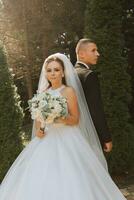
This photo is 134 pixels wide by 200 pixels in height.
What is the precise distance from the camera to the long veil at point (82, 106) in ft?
18.5

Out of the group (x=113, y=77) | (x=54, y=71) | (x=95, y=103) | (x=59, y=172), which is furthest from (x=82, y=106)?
(x=113, y=77)

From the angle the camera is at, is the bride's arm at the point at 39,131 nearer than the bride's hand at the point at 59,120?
No

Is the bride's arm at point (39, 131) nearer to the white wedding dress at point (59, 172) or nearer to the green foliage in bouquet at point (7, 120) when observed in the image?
the white wedding dress at point (59, 172)

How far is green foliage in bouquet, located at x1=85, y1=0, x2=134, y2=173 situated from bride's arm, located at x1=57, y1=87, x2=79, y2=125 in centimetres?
386

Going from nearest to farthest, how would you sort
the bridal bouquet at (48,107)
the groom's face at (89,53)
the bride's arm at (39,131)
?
the bridal bouquet at (48,107)
the bride's arm at (39,131)
the groom's face at (89,53)

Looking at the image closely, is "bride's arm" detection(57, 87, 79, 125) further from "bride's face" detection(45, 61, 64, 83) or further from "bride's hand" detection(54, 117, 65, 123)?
"bride's face" detection(45, 61, 64, 83)

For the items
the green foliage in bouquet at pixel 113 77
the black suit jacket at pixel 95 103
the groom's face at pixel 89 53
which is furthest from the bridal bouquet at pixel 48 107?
the green foliage in bouquet at pixel 113 77

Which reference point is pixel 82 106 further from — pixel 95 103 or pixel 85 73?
pixel 85 73

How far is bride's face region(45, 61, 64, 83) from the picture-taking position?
5535 mm

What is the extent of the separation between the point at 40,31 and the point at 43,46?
1.79 feet

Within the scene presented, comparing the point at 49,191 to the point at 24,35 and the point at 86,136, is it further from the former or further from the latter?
the point at 24,35

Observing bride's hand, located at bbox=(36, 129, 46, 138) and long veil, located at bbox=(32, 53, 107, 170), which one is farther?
long veil, located at bbox=(32, 53, 107, 170)

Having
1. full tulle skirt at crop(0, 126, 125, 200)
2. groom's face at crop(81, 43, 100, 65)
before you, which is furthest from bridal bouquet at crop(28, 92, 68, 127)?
groom's face at crop(81, 43, 100, 65)

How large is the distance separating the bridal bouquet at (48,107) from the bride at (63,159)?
17 cm
